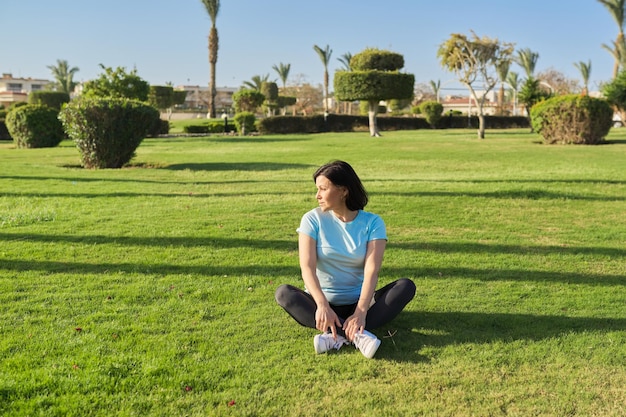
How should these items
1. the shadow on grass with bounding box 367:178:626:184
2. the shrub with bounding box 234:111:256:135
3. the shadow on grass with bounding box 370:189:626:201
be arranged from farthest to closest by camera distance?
the shrub with bounding box 234:111:256:135, the shadow on grass with bounding box 367:178:626:184, the shadow on grass with bounding box 370:189:626:201

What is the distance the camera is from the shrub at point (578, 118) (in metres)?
21.6

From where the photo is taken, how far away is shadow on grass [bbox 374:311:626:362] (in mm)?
3633

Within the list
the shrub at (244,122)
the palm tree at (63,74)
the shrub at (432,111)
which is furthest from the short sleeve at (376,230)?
the palm tree at (63,74)

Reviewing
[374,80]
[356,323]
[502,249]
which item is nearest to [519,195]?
[502,249]

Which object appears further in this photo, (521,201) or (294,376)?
(521,201)

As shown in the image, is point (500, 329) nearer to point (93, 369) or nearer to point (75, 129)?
point (93, 369)

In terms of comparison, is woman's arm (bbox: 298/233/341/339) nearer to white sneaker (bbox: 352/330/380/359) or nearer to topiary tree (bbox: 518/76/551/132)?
white sneaker (bbox: 352/330/380/359)

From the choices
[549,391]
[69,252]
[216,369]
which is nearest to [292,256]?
[69,252]

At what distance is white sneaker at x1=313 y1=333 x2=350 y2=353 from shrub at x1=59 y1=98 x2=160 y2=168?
11.3 meters

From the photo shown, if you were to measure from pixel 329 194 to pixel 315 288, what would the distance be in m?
0.56

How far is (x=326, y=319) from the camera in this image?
→ 3486 millimetres

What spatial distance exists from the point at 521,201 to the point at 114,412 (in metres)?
7.30

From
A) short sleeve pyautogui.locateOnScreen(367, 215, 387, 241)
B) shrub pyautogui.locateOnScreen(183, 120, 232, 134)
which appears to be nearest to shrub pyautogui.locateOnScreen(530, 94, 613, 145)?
short sleeve pyautogui.locateOnScreen(367, 215, 387, 241)

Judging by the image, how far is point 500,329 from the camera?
12.8ft
